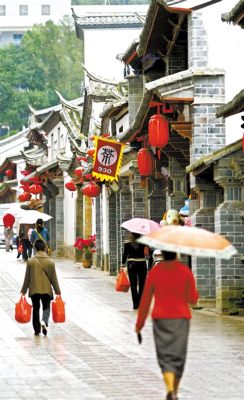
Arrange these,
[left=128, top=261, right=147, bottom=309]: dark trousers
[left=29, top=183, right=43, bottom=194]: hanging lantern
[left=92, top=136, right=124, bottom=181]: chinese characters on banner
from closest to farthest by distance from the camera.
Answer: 1. [left=128, top=261, right=147, bottom=309]: dark trousers
2. [left=92, top=136, right=124, bottom=181]: chinese characters on banner
3. [left=29, top=183, right=43, bottom=194]: hanging lantern

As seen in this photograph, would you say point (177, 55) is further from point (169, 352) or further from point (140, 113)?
point (169, 352)

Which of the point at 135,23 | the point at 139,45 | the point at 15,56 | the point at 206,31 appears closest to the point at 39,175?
the point at 135,23

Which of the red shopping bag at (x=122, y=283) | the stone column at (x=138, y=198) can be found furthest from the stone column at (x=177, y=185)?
the stone column at (x=138, y=198)

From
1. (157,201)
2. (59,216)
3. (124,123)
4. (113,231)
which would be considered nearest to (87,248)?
(113,231)

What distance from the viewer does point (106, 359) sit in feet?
55.7

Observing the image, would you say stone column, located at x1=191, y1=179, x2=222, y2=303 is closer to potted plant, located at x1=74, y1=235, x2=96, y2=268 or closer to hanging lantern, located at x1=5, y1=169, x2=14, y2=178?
potted plant, located at x1=74, y1=235, x2=96, y2=268

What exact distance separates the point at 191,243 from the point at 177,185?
62.1 feet

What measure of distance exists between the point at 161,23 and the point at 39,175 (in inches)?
1125

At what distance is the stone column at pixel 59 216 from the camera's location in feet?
181

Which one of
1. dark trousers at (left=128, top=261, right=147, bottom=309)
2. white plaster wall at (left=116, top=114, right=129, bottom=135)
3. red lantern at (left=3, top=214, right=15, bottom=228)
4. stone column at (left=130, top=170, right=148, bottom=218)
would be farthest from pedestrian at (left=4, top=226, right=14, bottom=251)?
dark trousers at (left=128, top=261, right=147, bottom=309)

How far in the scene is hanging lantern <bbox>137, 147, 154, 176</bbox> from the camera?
103 ft

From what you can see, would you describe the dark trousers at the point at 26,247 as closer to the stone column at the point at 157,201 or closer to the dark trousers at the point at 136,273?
the stone column at the point at 157,201

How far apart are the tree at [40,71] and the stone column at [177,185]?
257ft

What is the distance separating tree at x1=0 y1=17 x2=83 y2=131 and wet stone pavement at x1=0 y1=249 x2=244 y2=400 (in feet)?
278
